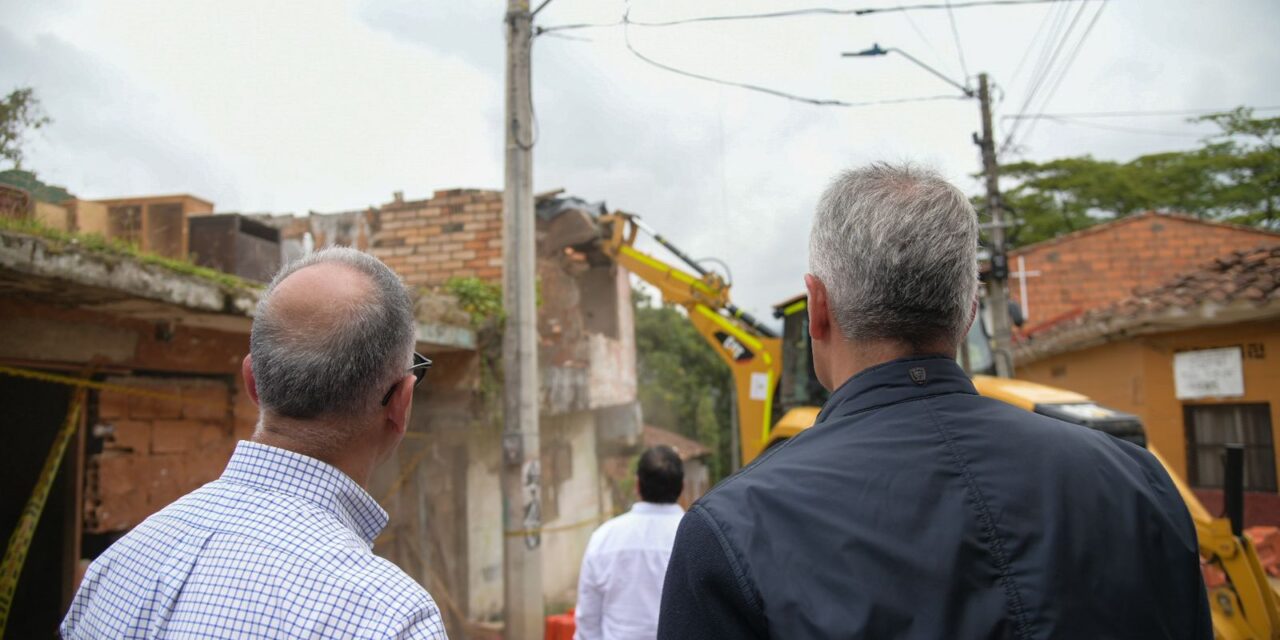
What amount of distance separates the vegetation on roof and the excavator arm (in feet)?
17.5

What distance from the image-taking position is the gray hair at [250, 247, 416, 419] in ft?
4.61

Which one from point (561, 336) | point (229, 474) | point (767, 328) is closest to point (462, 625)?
point (561, 336)

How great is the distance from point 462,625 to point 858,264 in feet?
24.6

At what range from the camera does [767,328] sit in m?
9.01

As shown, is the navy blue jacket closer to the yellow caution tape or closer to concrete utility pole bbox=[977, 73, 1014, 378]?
the yellow caution tape

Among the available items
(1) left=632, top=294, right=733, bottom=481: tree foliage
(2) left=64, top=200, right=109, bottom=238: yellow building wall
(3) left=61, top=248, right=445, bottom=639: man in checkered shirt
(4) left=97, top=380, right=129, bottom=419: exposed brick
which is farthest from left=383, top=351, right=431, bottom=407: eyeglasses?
(1) left=632, top=294, right=733, bottom=481: tree foliage

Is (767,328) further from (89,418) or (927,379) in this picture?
(927,379)

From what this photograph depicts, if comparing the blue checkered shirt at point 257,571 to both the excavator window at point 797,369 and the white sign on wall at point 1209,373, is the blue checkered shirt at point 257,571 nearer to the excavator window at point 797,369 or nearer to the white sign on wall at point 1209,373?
the excavator window at point 797,369

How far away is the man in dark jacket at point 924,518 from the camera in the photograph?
105 centimetres

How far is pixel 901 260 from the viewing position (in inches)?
49.9

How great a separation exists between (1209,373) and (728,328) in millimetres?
5406

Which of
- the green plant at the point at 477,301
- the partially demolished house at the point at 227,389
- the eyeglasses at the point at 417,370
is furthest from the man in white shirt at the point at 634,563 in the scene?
the green plant at the point at 477,301

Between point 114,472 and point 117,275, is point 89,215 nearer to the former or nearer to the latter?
point 117,275

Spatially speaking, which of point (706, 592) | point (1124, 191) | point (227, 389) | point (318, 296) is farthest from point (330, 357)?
point (1124, 191)
